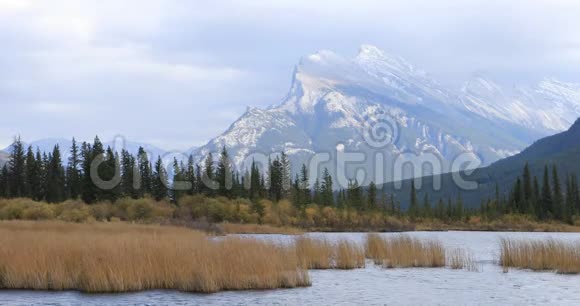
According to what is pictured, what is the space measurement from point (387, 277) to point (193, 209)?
79.0 m

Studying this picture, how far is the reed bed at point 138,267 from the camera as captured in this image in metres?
30.5

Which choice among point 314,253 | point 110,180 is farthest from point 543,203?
point 314,253

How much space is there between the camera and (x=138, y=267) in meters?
31.2

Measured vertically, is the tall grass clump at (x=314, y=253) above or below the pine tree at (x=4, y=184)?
below

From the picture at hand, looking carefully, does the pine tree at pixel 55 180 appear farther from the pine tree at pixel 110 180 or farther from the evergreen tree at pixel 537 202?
the evergreen tree at pixel 537 202

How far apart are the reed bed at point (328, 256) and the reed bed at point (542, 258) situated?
329 inches

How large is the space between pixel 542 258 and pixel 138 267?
74.7 feet

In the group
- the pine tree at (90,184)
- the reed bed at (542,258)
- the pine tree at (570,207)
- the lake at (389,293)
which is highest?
the pine tree at (90,184)

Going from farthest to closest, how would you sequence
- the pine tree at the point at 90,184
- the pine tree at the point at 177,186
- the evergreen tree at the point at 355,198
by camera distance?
1. the evergreen tree at the point at 355,198
2. the pine tree at the point at 177,186
3. the pine tree at the point at 90,184

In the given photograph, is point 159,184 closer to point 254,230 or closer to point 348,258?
point 254,230

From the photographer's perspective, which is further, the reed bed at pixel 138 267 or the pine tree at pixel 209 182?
the pine tree at pixel 209 182

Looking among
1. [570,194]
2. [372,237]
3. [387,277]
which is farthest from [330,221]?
[387,277]

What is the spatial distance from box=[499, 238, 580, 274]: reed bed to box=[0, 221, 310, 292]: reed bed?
14695mm

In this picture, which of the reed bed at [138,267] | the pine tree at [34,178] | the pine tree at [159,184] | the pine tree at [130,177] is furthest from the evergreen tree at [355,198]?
the reed bed at [138,267]
